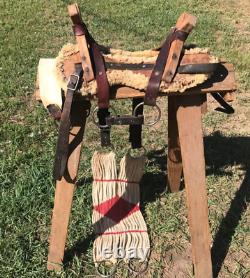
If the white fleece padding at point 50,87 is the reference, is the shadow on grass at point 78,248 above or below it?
below

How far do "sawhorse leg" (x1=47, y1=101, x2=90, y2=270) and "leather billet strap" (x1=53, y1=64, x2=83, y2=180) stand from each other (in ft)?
0.27

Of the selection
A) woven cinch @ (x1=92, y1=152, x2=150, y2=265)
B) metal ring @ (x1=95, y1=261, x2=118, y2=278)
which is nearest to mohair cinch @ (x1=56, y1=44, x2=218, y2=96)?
woven cinch @ (x1=92, y1=152, x2=150, y2=265)

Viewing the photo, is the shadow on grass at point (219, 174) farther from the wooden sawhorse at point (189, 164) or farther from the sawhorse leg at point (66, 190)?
the wooden sawhorse at point (189, 164)

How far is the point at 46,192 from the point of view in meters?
3.18

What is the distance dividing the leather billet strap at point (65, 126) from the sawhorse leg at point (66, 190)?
8 centimetres

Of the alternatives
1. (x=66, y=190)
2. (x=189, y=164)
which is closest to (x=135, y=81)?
(x=189, y=164)

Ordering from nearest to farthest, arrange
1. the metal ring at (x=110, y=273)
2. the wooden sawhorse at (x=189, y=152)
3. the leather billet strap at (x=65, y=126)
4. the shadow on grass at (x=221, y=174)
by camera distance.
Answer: the leather billet strap at (x=65, y=126) → the wooden sawhorse at (x=189, y=152) → the metal ring at (x=110, y=273) → the shadow on grass at (x=221, y=174)

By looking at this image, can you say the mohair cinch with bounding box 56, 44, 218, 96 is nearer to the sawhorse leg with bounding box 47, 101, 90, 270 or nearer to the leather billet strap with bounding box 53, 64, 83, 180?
the leather billet strap with bounding box 53, 64, 83, 180

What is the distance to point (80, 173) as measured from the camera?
3375mm

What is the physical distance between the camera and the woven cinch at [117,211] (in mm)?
2756

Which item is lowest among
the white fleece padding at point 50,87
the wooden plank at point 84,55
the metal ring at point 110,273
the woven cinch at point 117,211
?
the metal ring at point 110,273

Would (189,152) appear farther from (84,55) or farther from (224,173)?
(224,173)

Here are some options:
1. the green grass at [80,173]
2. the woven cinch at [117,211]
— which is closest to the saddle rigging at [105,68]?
the woven cinch at [117,211]

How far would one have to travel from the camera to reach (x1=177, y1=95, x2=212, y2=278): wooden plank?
223cm
